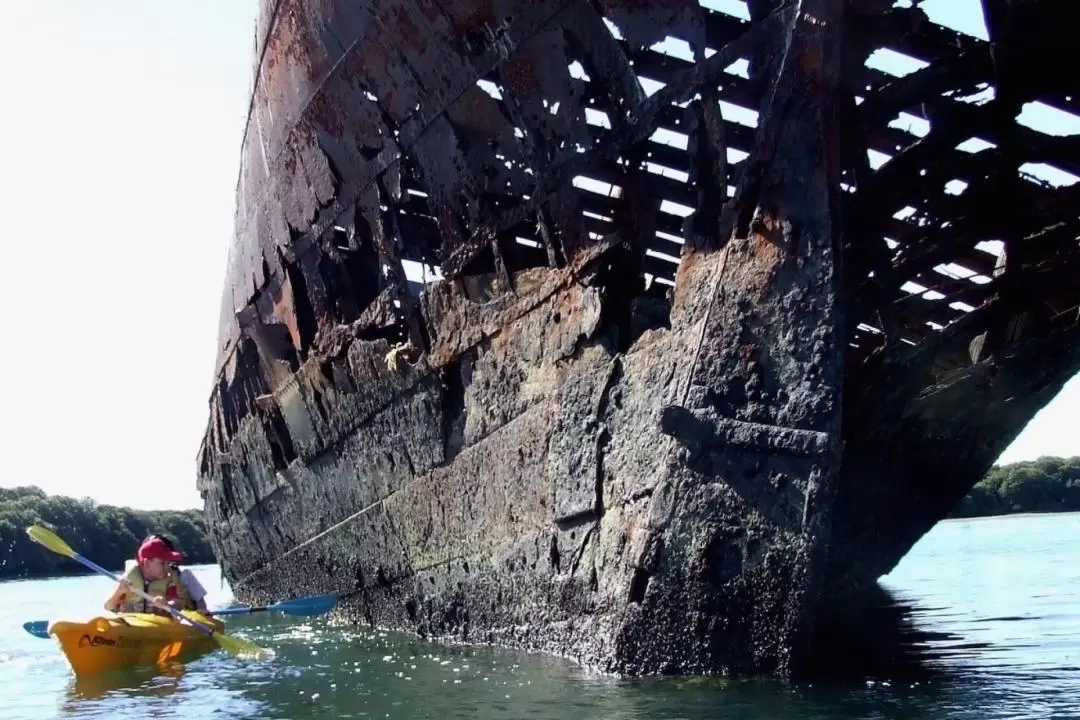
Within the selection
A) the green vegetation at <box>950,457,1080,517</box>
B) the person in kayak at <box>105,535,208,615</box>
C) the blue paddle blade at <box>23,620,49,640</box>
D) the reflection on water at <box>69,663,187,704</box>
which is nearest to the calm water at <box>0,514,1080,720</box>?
the reflection on water at <box>69,663,187,704</box>

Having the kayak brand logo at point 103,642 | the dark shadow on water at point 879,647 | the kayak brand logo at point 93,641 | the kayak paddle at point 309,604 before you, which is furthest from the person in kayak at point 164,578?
the dark shadow on water at point 879,647

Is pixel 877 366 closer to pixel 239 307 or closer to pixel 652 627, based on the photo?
pixel 652 627

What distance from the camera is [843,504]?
7012 millimetres

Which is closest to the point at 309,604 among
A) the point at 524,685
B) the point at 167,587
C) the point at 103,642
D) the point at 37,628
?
the point at 167,587

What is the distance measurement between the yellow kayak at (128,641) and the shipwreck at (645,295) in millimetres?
1139

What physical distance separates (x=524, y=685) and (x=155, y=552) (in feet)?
14.7

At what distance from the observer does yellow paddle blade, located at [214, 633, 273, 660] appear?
7.29 meters

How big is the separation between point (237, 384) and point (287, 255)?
7.95 ft

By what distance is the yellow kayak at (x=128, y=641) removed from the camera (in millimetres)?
6754

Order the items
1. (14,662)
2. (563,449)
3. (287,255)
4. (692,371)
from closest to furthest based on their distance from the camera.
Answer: (692,371)
(563,449)
(287,255)
(14,662)

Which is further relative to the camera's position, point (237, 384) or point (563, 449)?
point (237, 384)

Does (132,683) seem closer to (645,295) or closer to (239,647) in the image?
(239,647)

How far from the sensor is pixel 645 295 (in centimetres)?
504

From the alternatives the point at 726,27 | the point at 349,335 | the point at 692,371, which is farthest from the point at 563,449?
the point at 349,335
